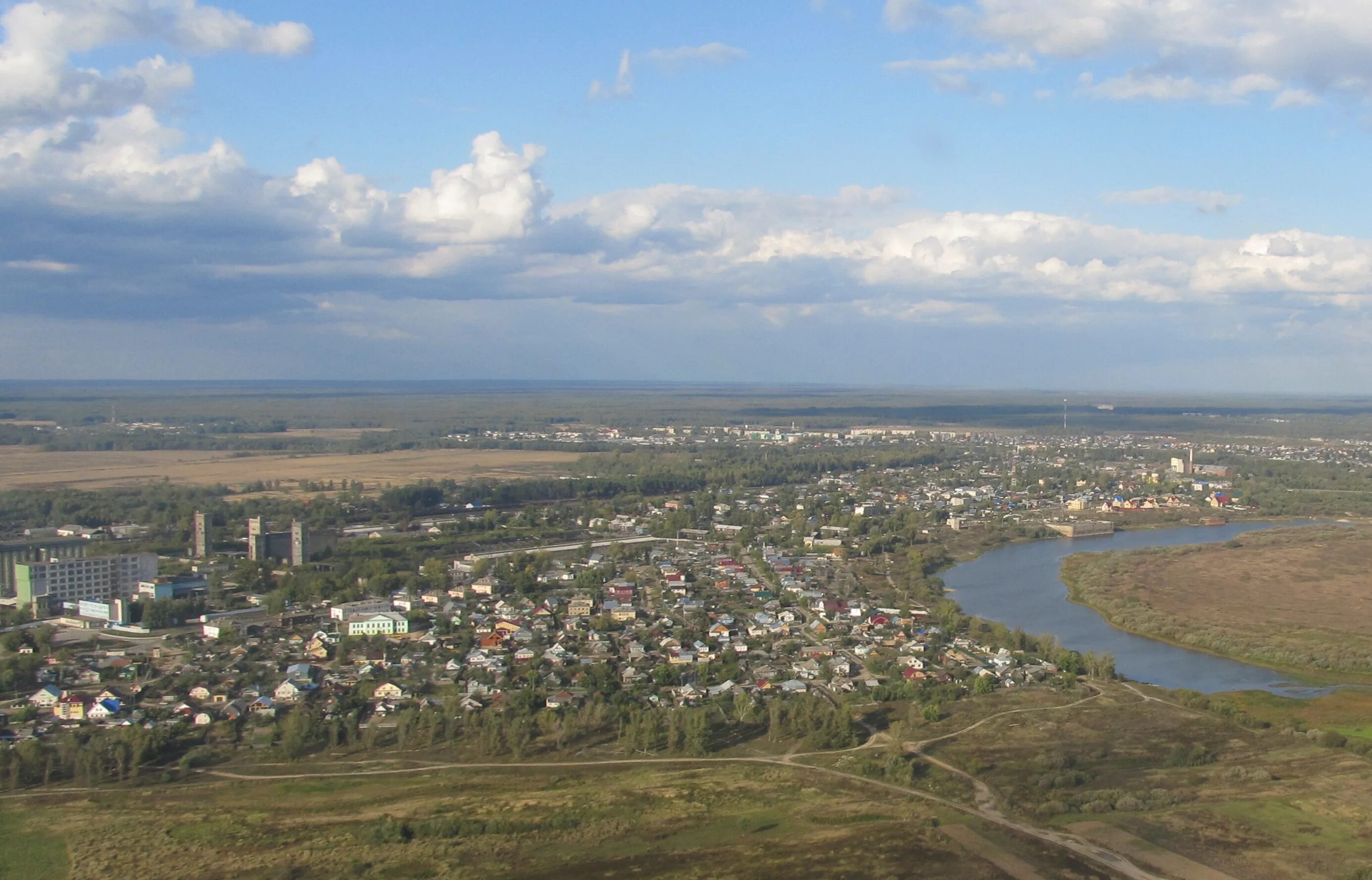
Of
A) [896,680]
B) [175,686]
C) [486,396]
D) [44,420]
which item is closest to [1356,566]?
[896,680]

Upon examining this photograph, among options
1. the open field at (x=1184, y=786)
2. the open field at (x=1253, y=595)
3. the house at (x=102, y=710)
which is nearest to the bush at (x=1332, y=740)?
the open field at (x=1184, y=786)

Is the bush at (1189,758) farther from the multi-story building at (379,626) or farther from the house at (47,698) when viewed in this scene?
the house at (47,698)

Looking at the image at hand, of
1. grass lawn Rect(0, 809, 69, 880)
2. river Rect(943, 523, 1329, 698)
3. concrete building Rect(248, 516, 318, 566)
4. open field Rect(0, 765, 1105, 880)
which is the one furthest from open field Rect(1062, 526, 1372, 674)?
grass lawn Rect(0, 809, 69, 880)

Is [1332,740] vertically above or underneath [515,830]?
above

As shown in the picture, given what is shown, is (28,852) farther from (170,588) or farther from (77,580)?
(77,580)

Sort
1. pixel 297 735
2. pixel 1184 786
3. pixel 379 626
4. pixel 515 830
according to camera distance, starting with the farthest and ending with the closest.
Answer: pixel 379 626, pixel 297 735, pixel 1184 786, pixel 515 830

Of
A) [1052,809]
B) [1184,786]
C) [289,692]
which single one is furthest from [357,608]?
[1184,786]
